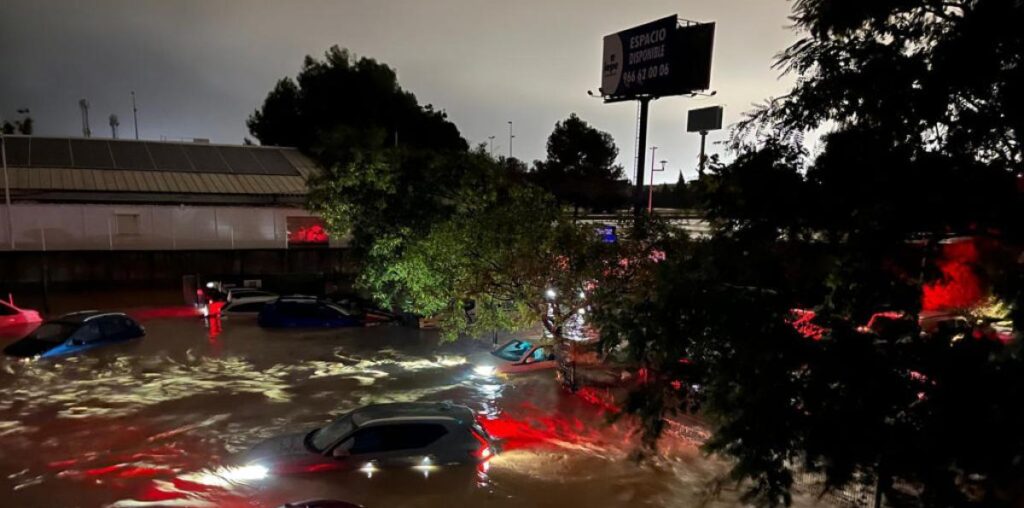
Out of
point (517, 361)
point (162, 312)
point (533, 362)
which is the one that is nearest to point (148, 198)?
point (162, 312)

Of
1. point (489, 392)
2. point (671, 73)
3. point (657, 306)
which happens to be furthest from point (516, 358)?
point (671, 73)

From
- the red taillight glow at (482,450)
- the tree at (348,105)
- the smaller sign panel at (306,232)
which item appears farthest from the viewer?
the tree at (348,105)

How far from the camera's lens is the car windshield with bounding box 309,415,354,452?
9156 mm

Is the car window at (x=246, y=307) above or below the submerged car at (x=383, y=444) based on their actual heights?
below

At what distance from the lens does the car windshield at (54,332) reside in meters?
16.0

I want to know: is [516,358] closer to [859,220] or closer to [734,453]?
[734,453]

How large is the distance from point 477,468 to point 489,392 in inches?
191

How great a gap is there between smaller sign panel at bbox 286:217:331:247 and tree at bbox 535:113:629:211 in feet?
61.8

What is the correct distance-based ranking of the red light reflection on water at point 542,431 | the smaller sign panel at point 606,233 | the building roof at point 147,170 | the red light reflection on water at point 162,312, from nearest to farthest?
the red light reflection on water at point 542,431
the smaller sign panel at point 606,233
the red light reflection on water at point 162,312
the building roof at point 147,170

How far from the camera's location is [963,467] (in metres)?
3.83

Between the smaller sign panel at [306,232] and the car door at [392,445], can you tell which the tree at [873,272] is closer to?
the car door at [392,445]

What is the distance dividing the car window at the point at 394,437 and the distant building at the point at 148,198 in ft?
72.1

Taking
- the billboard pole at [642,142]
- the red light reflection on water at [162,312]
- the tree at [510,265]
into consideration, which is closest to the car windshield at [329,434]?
the tree at [510,265]

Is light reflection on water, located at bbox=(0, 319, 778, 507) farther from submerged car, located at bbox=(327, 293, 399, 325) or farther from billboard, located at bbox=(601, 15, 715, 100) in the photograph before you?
billboard, located at bbox=(601, 15, 715, 100)
